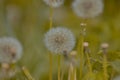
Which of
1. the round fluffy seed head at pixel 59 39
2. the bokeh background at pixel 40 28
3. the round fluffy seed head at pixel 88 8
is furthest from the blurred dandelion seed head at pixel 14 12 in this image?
the round fluffy seed head at pixel 59 39

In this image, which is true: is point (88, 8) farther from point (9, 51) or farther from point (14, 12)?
point (14, 12)

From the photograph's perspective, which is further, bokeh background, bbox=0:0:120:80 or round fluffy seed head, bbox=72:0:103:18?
bokeh background, bbox=0:0:120:80

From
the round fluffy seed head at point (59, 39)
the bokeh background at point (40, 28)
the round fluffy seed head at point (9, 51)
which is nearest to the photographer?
the round fluffy seed head at point (9, 51)

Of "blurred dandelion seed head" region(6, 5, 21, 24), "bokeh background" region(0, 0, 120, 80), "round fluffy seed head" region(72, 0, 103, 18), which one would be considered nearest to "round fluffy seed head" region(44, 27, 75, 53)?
"round fluffy seed head" region(72, 0, 103, 18)

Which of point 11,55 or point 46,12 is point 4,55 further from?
point 46,12

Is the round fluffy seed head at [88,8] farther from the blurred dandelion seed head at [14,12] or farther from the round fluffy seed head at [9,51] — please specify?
the blurred dandelion seed head at [14,12]

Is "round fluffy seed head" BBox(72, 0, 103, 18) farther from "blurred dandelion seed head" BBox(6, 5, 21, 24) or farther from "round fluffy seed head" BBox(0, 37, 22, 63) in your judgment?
"blurred dandelion seed head" BBox(6, 5, 21, 24)
